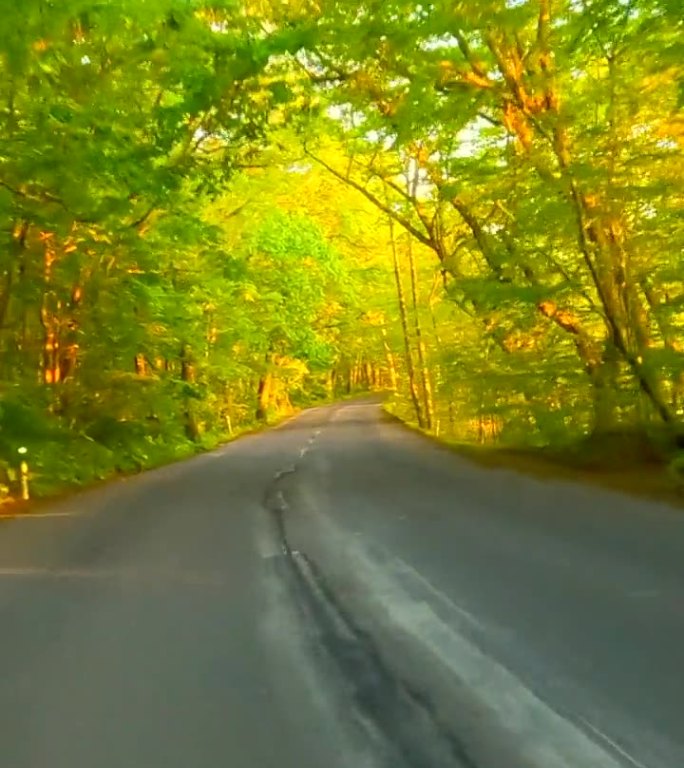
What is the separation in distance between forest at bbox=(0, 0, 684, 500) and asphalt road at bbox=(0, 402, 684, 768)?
562 cm

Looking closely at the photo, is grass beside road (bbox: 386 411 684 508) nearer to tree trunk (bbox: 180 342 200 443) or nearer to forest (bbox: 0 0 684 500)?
forest (bbox: 0 0 684 500)

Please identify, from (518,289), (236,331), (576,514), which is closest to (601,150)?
(518,289)

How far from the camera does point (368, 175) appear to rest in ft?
97.6

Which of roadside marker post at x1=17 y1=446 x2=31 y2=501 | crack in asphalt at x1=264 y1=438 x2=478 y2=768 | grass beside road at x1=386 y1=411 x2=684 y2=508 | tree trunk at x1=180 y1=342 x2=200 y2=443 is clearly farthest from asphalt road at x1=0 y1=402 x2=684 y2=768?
tree trunk at x1=180 y1=342 x2=200 y2=443

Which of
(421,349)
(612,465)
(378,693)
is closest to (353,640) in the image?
(378,693)

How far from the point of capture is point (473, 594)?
7590mm

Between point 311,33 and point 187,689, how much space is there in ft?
41.1

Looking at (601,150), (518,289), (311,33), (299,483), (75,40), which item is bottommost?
(299,483)

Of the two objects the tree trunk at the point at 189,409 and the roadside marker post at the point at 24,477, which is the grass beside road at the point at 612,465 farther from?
the tree trunk at the point at 189,409

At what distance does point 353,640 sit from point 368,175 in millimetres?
24626

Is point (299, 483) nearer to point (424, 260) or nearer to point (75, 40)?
point (75, 40)

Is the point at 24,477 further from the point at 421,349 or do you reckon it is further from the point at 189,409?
the point at 421,349

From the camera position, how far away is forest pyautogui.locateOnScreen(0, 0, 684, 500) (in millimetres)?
15125

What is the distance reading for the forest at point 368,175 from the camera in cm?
1512
